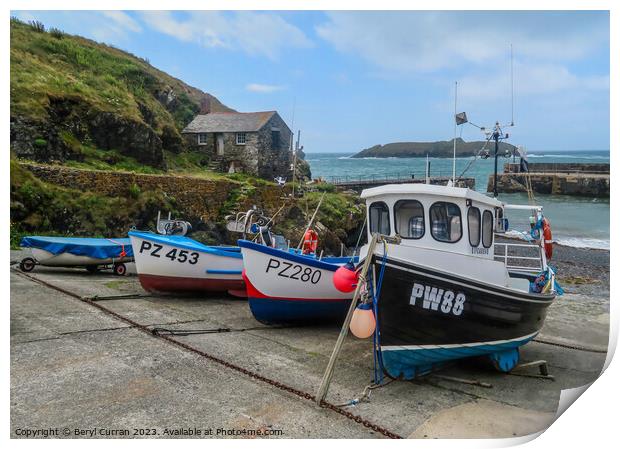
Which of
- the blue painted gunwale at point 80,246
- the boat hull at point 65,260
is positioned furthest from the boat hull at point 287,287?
the boat hull at point 65,260

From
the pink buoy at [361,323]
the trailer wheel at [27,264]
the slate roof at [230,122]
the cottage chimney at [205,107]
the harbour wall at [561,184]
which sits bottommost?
the trailer wheel at [27,264]

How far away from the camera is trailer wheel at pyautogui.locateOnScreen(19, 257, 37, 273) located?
10.5 meters

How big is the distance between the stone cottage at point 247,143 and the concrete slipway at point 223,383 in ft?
64.3

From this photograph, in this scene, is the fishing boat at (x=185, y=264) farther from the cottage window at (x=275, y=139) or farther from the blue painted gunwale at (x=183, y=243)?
the cottage window at (x=275, y=139)

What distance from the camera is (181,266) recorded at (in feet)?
32.0

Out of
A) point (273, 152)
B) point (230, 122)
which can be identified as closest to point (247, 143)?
point (273, 152)

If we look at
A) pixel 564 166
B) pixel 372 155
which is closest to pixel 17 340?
pixel 564 166

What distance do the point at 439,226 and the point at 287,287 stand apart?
125 inches

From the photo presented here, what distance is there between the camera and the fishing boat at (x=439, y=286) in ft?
17.9

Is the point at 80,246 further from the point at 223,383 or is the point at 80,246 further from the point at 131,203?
the point at 223,383

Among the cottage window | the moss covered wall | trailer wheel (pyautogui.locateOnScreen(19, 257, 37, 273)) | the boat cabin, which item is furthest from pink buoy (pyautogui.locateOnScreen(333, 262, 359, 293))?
the cottage window

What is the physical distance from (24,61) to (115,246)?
1358 cm

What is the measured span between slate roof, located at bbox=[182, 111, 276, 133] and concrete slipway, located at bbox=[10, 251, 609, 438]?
20539mm

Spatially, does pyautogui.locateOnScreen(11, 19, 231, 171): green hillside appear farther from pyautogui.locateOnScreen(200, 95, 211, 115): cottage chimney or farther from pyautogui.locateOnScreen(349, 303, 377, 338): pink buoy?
pyautogui.locateOnScreen(349, 303, 377, 338): pink buoy
